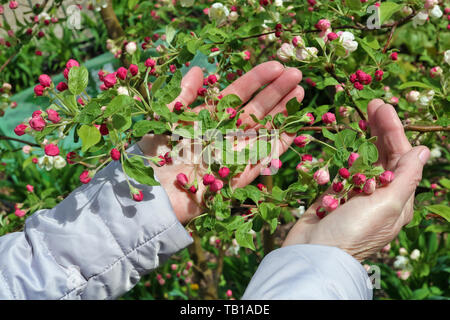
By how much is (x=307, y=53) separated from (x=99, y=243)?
0.73m

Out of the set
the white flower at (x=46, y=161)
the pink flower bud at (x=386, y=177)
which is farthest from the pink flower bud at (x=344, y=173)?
the white flower at (x=46, y=161)

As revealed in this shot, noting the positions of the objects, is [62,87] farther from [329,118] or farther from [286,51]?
[329,118]

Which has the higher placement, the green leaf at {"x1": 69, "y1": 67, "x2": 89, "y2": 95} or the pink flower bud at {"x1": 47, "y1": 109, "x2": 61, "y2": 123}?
the green leaf at {"x1": 69, "y1": 67, "x2": 89, "y2": 95}

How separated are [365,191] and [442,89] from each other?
46 centimetres

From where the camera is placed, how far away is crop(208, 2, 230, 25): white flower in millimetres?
1236

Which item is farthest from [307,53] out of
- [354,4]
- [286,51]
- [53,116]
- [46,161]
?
[46,161]

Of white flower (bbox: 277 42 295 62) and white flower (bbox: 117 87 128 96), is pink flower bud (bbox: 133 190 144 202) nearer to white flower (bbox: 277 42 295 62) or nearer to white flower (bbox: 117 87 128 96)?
white flower (bbox: 117 87 128 96)

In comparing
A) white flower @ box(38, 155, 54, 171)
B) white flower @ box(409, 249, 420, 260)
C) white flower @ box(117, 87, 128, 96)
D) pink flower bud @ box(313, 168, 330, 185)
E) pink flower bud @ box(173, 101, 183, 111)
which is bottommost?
white flower @ box(409, 249, 420, 260)

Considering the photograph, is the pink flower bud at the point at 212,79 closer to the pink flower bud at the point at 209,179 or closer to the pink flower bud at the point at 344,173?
the pink flower bud at the point at 209,179

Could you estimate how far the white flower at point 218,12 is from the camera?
1236mm

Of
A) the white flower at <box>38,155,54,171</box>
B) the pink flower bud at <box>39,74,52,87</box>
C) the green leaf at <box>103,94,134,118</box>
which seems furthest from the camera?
the white flower at <box>38,155,54,171</box>

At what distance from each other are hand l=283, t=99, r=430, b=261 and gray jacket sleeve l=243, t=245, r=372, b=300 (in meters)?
0.08

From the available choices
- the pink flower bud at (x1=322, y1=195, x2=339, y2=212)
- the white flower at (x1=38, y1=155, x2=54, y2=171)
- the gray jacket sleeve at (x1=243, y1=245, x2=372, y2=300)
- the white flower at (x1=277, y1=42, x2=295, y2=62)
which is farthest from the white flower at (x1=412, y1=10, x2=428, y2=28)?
the white flower at (x1=38, y1=155, x2=54, y2=171)
